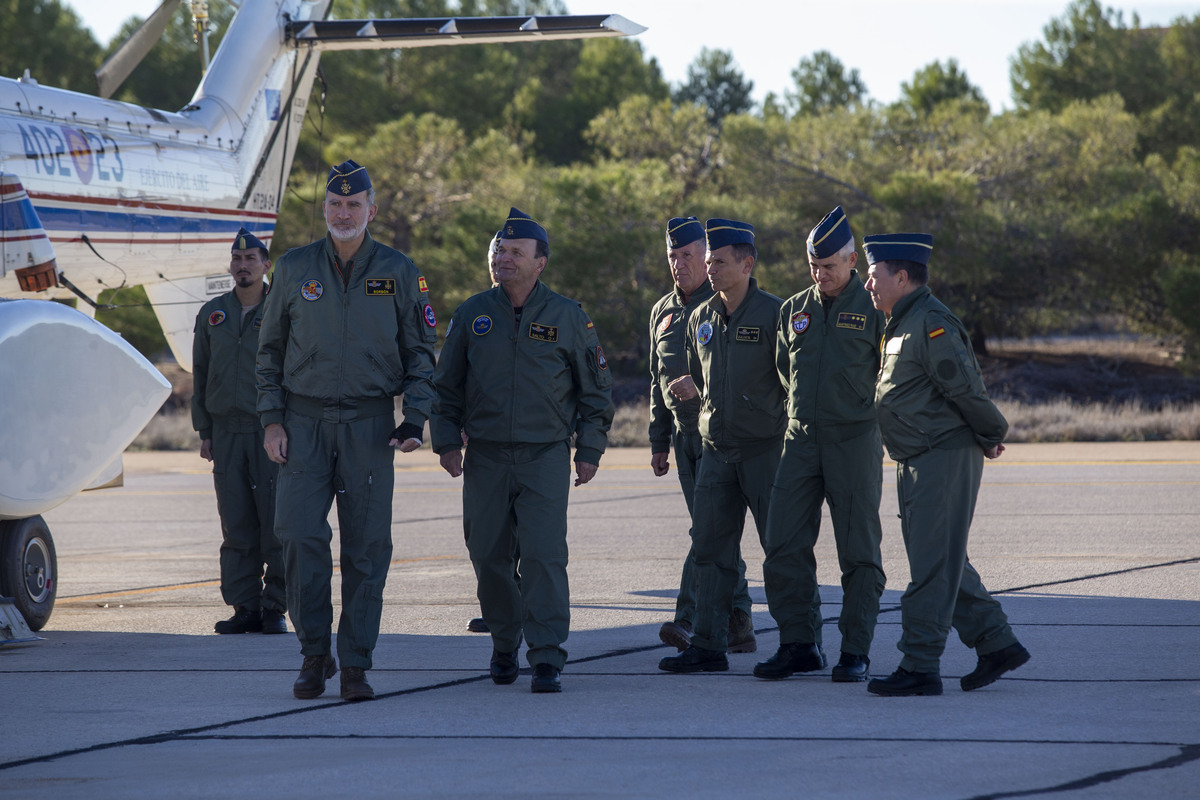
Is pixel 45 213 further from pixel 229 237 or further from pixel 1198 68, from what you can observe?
pixel 1198 68

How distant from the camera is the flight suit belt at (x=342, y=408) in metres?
5.97

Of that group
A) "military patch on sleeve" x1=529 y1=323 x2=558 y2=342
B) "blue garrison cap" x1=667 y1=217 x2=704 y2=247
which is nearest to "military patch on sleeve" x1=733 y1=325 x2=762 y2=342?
"blue garrison cap" x1=667 y1=217 x2=704 y2=247

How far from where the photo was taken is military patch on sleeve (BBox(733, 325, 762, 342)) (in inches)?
259

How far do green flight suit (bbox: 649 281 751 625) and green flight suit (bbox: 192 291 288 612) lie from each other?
2292mm

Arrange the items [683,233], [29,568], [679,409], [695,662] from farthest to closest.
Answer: [29,568] → [683,233] → [679,409] → [695,662]

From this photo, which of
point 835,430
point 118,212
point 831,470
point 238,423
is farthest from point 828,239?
point 118,212

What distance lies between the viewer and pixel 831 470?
20.3 ft

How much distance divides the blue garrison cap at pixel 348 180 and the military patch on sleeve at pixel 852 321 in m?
2.20

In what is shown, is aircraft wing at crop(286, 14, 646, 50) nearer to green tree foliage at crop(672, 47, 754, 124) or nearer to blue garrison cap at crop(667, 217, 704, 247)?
blue garrison cap at crop(667, 217, 704, 247)

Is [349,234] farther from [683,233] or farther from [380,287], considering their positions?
[683,233]

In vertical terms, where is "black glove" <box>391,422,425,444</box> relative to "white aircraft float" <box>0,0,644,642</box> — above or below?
below

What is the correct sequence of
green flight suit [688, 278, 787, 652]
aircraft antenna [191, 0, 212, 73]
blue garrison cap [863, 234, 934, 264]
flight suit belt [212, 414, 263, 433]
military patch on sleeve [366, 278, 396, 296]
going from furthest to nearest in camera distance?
aircraft antenna [191, 0, 212, 73] < flight suit belt [212, 414, 263, 433] < green flight suit [688, 278, 787, 652] < military patch on sleeve [366, 278, 396, 296] < blue garrison cap [863, 234, 934, 264]

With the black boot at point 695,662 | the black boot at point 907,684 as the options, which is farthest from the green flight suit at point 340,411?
the black boot at point 907,684

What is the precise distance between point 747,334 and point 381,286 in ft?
5.76
